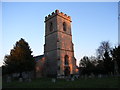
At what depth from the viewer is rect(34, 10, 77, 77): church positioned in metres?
41.0

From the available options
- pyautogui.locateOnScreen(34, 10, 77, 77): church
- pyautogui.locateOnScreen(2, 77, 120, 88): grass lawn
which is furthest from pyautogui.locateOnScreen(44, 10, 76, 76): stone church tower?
pyautogui.locateOnScreen(2, 77, 120, 88): grass lawn

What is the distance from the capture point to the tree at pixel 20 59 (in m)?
33.1

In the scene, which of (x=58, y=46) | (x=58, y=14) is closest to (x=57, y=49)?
(x=58, y=46)

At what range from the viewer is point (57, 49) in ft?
134

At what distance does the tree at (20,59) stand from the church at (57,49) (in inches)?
272

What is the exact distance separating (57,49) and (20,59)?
438 inches

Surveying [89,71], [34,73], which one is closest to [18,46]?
[34,73]

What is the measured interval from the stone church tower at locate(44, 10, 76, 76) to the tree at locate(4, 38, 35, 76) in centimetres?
791

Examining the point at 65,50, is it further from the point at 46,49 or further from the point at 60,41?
the point at 46,49

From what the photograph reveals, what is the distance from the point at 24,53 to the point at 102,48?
90.9 ft

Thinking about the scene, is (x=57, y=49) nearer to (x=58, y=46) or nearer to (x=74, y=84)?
(x=58, y=46)

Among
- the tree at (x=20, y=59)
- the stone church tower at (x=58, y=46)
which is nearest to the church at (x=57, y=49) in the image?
the stone church tower at (x=58, y=46)

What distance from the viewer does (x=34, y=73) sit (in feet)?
135

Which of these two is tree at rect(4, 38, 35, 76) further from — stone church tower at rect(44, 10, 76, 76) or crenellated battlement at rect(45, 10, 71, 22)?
crenellated battlement at rect(45, 10, 71, 22)
